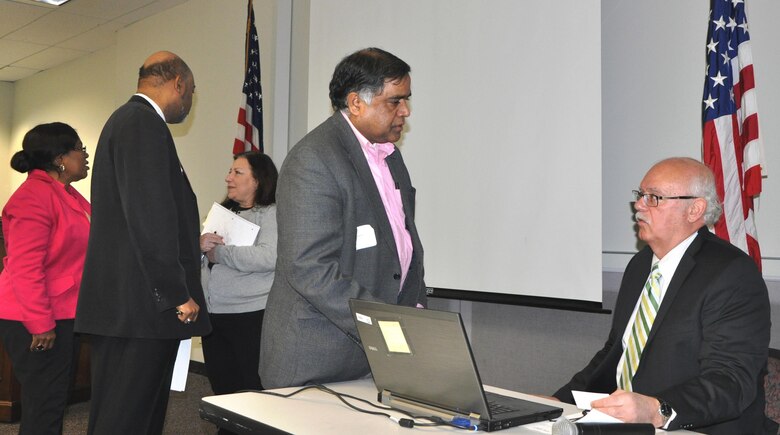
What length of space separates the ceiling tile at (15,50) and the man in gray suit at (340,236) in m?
8.23

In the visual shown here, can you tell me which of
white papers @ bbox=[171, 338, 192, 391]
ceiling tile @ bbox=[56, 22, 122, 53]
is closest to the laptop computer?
white papers @ bbox=[171, 338, 192, 391]

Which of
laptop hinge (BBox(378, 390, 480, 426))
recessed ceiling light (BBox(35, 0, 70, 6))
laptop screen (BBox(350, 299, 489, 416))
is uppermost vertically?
recessed ceiling light (BBox(35, 0, 70, 6))

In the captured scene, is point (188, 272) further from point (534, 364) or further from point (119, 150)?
point (534, 364)

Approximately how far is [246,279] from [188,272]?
88 centimetres

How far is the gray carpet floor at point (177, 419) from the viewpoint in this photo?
175 inches

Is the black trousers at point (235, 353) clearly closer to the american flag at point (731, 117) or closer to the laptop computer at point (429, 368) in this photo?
the laptop computer at point (429, 368)

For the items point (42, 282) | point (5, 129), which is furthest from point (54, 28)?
point (42, 282)

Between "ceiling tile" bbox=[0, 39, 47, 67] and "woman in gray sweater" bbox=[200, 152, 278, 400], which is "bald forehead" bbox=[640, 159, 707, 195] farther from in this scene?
"ceiling tile" bbox=[0, 39, 47, 67]

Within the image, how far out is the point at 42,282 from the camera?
3.11 m

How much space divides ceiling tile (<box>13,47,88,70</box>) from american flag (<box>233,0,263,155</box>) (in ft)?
15.1

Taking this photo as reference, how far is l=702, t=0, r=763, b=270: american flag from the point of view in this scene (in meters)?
3.12

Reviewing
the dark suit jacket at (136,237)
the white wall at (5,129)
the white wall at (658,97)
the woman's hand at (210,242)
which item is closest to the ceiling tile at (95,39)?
the white wall at (5,129)

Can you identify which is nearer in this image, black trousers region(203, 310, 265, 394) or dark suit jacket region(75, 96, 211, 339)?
dark suit jacket region(75, 96, 211, 339)

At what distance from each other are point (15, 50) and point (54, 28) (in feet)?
4.89
